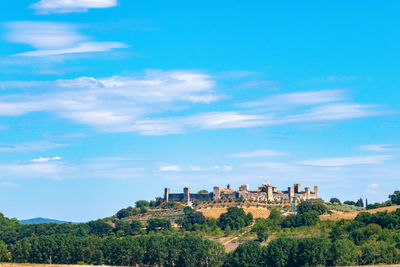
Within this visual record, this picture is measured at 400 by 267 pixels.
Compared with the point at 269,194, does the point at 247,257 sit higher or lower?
lower

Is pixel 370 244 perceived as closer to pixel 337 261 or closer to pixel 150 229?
pixel 337 261

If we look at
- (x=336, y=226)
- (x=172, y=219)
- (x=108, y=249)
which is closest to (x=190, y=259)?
(x=108, y=249)

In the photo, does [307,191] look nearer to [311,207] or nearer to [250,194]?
[250,194]

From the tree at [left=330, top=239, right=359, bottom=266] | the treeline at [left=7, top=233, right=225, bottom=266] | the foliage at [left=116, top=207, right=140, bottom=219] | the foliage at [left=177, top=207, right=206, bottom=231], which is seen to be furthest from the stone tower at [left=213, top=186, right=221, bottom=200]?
the tree at [left=330, top=239, right=359, bottom=266]

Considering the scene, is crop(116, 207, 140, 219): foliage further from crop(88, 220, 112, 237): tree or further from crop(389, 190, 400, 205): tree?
crop(389, 190, 400, 205): tree

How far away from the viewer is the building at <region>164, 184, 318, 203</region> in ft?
614

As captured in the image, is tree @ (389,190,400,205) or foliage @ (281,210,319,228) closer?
foliage @ (281,210,319,228)

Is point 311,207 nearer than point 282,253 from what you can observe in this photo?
No

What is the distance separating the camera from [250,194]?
186750 mm

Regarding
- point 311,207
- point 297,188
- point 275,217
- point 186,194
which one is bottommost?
point 275,217

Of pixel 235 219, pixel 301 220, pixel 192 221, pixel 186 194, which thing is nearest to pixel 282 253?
pixel 301 220

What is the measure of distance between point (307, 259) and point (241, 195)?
277 ft

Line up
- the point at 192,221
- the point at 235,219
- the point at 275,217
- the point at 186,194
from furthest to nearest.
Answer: the point at 186,194 → the point at 192,221 → the point at 235,219 → the point at 275,217

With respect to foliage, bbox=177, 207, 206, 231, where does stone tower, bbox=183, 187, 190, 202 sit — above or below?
above
